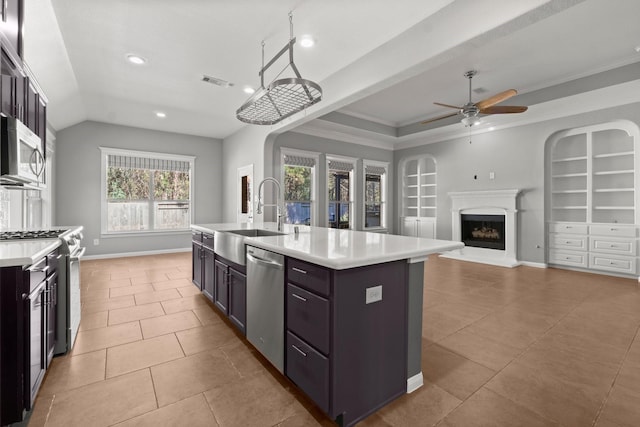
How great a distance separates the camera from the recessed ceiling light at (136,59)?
339 centimetres

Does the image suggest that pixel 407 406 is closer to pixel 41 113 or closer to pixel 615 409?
pixel 615 409

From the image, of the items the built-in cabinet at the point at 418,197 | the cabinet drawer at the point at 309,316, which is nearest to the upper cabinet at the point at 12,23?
the cabinet drawer at the point at 309,316

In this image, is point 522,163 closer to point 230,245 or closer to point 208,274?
point 230,245

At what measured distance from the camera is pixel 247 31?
294 cm

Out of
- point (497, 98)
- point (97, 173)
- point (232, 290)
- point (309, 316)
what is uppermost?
point (497, 98)

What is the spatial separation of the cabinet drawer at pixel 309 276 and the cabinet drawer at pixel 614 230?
562cm

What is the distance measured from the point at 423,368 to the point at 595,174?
203 inches

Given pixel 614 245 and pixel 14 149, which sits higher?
pixel 14 149

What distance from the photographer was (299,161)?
634 centimetres

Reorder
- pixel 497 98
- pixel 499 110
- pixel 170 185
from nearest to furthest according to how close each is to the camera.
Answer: pixel 497 98 < pixel 499 110 < pixel 170 185

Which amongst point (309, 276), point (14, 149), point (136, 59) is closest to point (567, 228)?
point (309, 276)

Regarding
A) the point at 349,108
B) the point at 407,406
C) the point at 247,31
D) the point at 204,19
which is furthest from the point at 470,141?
the point at 407,406

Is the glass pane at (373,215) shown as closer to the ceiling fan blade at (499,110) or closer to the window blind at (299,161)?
the window blind at (299,161)

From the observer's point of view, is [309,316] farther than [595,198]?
No
